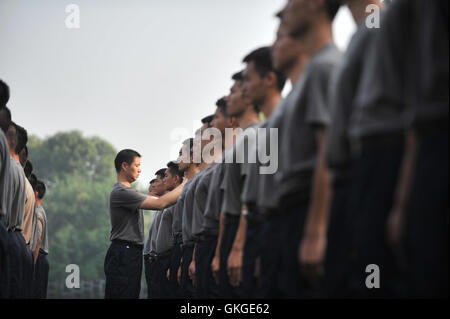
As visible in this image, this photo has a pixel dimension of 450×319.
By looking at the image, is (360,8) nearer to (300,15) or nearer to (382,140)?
(300,15)

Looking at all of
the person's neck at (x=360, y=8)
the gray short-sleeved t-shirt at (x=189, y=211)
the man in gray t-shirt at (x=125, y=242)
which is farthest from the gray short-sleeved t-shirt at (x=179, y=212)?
the person's neck at (x=360, y=8)

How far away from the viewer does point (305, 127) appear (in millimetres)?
3908

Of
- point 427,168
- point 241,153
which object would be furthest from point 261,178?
point 427,168

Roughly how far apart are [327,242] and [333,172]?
1.29 feet

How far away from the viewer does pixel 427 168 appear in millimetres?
2814

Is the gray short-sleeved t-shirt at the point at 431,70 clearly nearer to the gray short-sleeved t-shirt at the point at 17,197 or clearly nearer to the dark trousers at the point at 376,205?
the dark trousers at the point at 376,205

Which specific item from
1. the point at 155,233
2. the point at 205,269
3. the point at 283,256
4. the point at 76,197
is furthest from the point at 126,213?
the point at 76,197

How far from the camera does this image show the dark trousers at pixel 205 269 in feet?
23.4

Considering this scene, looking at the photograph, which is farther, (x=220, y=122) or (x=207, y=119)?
(x=207, y=119)

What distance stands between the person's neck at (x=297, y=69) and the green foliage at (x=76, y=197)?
114 ft

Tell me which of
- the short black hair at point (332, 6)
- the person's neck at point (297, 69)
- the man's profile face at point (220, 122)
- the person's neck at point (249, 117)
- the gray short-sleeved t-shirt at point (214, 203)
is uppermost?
the man's profile face at point (220, 122)

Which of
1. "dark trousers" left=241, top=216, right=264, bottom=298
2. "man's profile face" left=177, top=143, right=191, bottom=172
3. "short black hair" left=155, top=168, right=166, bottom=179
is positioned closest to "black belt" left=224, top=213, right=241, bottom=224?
"dark trousers" left=241, top=216, right=264, bottom=298

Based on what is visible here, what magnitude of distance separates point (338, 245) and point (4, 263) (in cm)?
392
